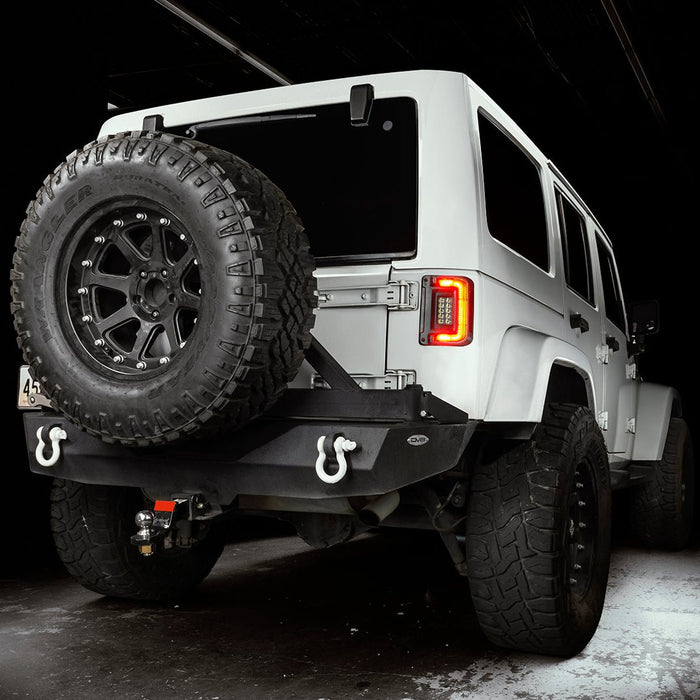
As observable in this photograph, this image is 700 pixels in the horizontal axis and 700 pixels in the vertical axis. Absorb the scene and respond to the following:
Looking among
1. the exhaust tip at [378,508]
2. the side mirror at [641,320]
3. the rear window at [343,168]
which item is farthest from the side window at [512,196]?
the side mirror at [641,320]

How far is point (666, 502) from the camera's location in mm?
5840

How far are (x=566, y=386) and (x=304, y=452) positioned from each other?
1709 millimetres

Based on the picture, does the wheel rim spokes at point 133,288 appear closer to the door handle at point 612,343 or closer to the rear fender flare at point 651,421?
the door handle at point 612,343

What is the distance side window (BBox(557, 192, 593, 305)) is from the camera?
427 centimetres

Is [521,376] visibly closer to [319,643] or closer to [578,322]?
[578,322]

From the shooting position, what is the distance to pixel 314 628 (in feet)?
11.9

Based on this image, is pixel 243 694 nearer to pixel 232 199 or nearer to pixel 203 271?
pixel 203 271

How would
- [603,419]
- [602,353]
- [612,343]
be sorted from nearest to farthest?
[603,419]
[602,353]
[612,343]

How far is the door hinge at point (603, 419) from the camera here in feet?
15.1

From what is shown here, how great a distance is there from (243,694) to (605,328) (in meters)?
3.12

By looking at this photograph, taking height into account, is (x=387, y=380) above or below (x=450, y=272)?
below

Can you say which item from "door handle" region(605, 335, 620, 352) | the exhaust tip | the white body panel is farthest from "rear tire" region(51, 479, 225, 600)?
"door handle" region(605, 335, 620, 352)

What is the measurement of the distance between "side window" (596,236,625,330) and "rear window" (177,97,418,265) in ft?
8.01

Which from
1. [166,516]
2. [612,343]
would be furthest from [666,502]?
[166,516]
